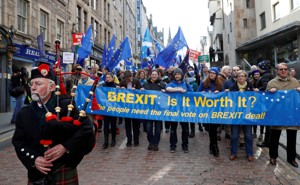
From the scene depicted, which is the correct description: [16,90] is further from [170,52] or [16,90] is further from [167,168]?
[167,168]

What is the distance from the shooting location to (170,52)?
33.2ft

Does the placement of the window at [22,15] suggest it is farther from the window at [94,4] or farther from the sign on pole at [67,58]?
the window at [94,4]

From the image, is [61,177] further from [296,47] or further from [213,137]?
[296,47]

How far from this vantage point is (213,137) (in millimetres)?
6242

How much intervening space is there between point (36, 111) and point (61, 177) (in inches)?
24.8

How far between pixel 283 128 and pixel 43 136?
199 inches

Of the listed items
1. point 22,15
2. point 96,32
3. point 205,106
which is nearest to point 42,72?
point 205,106

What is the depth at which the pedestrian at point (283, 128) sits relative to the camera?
542cm

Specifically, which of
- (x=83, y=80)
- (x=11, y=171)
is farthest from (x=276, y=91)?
(x=11, y=171)

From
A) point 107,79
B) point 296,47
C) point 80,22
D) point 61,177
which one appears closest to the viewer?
point 61,177

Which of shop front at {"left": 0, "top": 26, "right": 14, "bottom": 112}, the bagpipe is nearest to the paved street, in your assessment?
Result: the bagpipe

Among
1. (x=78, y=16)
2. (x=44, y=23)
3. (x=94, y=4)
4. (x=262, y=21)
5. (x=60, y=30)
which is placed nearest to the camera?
(x=44, y=23)

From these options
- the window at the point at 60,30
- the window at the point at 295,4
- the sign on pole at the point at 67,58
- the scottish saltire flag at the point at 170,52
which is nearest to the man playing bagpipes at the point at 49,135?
the scottish saltire flag at the point at 170,52

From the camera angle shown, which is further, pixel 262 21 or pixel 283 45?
pixel 262 21
